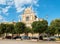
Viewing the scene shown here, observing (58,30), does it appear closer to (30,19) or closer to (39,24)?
(39,24)

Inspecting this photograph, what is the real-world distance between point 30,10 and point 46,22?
85.2 ft

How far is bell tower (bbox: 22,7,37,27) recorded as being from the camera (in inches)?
4050

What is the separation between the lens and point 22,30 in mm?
85625

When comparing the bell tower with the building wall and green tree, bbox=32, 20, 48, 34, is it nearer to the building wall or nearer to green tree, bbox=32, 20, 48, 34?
the building wall

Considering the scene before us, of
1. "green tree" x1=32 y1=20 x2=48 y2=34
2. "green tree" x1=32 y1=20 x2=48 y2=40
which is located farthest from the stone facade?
"green tree" x1=32 y1=20 x2=48 y2=40

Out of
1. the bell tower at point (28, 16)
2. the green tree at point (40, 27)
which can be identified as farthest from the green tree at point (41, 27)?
the bell tower at point (28, 16)

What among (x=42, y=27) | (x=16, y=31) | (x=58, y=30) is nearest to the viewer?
(x=58, y=30)

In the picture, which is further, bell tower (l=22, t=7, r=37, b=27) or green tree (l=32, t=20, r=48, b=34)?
bell tower (l=22, t=7, r=37, b=27)

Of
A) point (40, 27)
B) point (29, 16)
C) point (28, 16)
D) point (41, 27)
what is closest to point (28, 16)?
point (28, 16)

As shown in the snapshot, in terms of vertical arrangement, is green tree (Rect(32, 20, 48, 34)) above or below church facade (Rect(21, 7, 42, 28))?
below

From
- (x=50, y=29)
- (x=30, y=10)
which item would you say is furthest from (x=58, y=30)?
(x=30, y=10)

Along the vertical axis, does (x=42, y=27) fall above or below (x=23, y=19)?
below

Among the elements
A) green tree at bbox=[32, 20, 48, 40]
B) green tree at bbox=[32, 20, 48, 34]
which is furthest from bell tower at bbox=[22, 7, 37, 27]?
green tree at bbox=[32, 20, 48, 40]

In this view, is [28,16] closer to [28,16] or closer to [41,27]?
[28,16]
